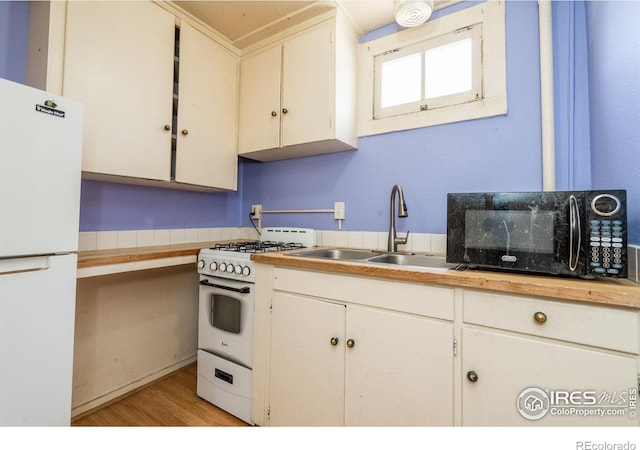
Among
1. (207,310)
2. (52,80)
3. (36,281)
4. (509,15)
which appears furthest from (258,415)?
(509,15)

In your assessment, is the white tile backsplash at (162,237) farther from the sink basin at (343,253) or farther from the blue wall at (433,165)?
the sink basin at (343,253)

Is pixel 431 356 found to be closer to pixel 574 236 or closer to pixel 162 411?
pixel 574 236

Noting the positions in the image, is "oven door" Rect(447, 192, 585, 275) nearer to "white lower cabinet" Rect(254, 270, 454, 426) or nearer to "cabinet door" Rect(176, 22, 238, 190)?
"white lower cabinet" Rect(254, 270, 454, 426)

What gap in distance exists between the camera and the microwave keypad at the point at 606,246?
2.73 feet

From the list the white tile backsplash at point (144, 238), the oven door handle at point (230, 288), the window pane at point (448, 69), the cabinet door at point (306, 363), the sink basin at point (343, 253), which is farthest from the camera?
the white tile backsplash at point (144, 238)

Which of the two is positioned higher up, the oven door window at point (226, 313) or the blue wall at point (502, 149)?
the blue wall at point (502, 149)

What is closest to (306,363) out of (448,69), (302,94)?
(302,94)

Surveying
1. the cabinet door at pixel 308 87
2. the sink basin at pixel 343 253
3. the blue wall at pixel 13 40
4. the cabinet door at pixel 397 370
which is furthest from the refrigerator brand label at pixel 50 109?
the cabinet door at pixel 397 370

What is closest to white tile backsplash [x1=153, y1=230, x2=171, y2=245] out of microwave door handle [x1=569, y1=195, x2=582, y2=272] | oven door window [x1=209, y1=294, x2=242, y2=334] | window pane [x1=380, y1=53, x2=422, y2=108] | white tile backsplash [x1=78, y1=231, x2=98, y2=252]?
white tile backsplash [x1=78, y1=231, x2=98, y2=252]

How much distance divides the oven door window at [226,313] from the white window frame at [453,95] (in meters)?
1.34

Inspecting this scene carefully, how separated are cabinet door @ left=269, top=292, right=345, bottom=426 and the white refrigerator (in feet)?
2.72

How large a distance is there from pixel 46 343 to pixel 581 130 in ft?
7.91

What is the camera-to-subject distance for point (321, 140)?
1.72 meters

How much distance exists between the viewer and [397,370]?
1080 mm
